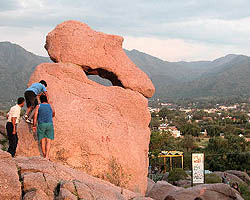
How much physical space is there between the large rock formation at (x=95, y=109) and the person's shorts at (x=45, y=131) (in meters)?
0.31

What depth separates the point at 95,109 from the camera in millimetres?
9258

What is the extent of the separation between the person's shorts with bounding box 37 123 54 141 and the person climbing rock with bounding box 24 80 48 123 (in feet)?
1.41

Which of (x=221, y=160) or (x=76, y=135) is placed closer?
(x=76, y=135)

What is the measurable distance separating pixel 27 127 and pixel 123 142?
7.87 ft

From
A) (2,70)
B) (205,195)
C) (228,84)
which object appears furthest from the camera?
(228,84)

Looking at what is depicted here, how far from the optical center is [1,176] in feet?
17.8

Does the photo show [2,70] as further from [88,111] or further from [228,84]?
[88,111]

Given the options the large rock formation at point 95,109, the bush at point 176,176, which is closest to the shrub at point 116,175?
the large rock formation at point 95,109

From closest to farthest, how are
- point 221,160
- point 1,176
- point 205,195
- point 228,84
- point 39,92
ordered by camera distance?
point 1,176, point 39,92, point 205,195, point 221,160, point 228,84

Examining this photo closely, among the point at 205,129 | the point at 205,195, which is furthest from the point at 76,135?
the point at 205,129

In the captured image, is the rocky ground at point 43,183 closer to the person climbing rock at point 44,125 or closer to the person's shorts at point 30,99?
the person climbing rock at point 44,125

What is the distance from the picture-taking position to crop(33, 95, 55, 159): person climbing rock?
314 inches

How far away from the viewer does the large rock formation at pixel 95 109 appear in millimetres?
8500

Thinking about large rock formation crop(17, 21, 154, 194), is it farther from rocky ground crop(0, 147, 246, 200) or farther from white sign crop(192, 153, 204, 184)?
white sign crop(192, 153, 204, 184)
